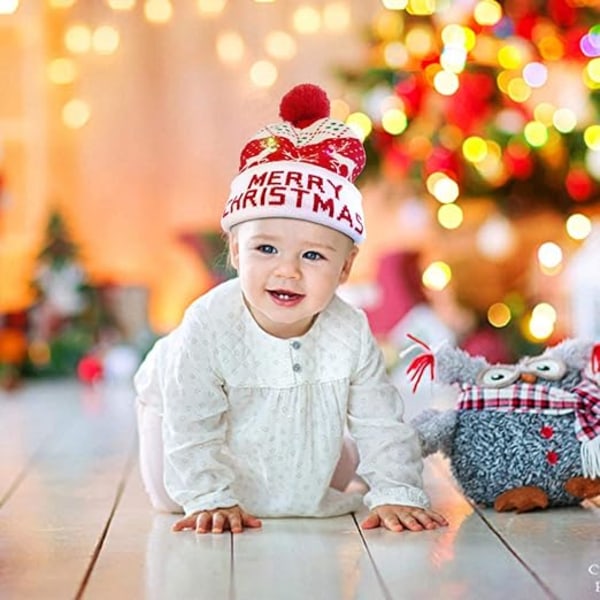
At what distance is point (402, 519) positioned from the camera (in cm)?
205

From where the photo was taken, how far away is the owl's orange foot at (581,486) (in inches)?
85.7

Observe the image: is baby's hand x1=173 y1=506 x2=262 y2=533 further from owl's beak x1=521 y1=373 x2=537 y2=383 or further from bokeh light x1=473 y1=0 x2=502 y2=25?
bokeh light x1=473 y1=0 x2=502 y2=25

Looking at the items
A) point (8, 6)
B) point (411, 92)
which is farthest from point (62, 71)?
point (411, 92)

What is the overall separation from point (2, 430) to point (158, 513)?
128cm

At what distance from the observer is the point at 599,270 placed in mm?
Answer: 4105

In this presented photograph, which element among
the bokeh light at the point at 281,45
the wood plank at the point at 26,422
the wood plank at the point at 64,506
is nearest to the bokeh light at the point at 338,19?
the bokeh light at the point at 281,45

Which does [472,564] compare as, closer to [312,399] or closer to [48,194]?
[312,399]

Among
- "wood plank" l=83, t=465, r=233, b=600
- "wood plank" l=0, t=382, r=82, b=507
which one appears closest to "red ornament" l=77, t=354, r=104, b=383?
"wood plank" l=0, t=382, r=82, b=507

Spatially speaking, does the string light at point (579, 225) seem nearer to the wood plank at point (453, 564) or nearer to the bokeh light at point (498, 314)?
the bokeh light at point (498, 314)

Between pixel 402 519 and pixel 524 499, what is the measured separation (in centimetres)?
23

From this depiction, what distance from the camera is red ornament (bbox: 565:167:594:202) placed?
401cm

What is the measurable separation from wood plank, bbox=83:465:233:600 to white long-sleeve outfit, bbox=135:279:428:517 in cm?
9

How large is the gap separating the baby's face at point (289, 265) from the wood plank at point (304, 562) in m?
0.32

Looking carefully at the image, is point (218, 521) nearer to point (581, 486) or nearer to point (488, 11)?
point (581, 486)
